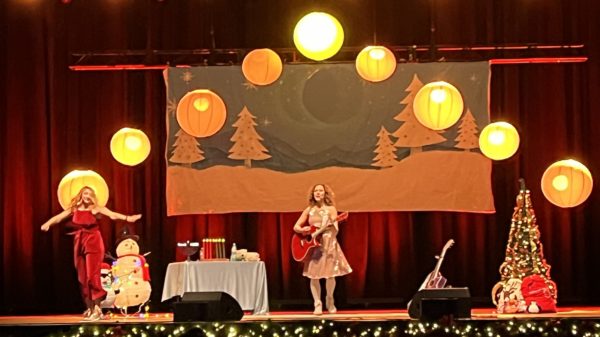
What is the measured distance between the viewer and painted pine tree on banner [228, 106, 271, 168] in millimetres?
13695

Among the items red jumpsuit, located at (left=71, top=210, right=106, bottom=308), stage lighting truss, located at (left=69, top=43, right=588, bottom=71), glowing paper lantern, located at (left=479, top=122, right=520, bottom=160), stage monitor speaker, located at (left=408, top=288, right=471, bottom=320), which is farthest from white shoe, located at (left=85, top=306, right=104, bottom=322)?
glowing paper lantern, located at (left=479, top=122, right=520, bottom=160)

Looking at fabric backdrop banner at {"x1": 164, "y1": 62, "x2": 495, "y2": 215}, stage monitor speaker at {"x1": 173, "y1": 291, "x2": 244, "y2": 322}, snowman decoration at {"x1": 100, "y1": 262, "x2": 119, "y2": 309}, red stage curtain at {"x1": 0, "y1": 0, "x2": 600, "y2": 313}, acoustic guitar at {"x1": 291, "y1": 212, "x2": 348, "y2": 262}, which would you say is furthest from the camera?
red stage curtain at {"x1": 0, "y1": 0, "x2": 600, "y2": 313}

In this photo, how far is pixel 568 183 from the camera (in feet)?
37.2

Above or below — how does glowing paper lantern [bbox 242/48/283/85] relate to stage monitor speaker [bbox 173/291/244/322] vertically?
above

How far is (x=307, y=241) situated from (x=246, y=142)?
2.29 m

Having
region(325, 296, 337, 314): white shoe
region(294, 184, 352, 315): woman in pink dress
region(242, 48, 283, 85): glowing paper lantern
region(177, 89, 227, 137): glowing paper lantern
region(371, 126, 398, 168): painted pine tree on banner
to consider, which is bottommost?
region(325, 296, 337, 314): white shoe

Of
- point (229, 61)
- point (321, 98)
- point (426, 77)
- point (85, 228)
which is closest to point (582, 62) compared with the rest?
point (426, 77)

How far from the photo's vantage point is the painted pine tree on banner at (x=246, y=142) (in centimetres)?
1370

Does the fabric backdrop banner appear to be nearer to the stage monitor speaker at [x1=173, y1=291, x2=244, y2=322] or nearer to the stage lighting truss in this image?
the stage lighting truss

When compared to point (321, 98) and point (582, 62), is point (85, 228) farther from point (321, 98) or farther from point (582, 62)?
point (582, 62)

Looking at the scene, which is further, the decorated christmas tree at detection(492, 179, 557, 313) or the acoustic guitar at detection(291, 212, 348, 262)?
the decorated christmas tree at detection(492, 179, 557, 313)

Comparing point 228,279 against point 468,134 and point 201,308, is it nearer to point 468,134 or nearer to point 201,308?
point 201,308

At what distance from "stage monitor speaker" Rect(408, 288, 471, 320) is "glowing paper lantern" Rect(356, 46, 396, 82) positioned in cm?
260

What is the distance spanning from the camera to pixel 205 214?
14.2m
